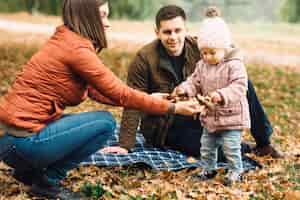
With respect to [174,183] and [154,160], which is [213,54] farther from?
[154,160]

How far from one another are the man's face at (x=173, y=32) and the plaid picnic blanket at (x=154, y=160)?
3.12 ft

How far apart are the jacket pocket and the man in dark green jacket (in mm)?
711

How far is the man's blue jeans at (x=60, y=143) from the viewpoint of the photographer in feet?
Answer: 12.0

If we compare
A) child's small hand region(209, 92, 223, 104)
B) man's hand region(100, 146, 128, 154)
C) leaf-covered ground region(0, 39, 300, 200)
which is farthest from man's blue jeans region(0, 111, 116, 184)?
man's hand region(100, 146, 128, 154)

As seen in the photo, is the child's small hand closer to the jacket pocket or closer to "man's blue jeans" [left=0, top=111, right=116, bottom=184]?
the jacket pocket

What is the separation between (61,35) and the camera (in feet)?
12.2

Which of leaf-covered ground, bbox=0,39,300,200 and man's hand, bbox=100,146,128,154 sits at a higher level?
man's hand, bbox=100,146,128,154

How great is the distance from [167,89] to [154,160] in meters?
0.64

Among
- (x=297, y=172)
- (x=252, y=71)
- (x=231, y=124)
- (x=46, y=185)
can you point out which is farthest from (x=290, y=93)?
(x=46, y=185)

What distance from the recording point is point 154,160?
4902 mm

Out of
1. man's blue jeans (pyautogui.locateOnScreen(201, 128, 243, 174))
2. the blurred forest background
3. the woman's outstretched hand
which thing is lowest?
the blurred forest background

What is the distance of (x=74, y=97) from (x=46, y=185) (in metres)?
0.68

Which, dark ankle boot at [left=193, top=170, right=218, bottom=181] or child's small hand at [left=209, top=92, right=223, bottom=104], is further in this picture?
dark ankle boot at [left=193, top=170, right=218, bottom=181]

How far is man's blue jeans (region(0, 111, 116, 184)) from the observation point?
3.67 metres
